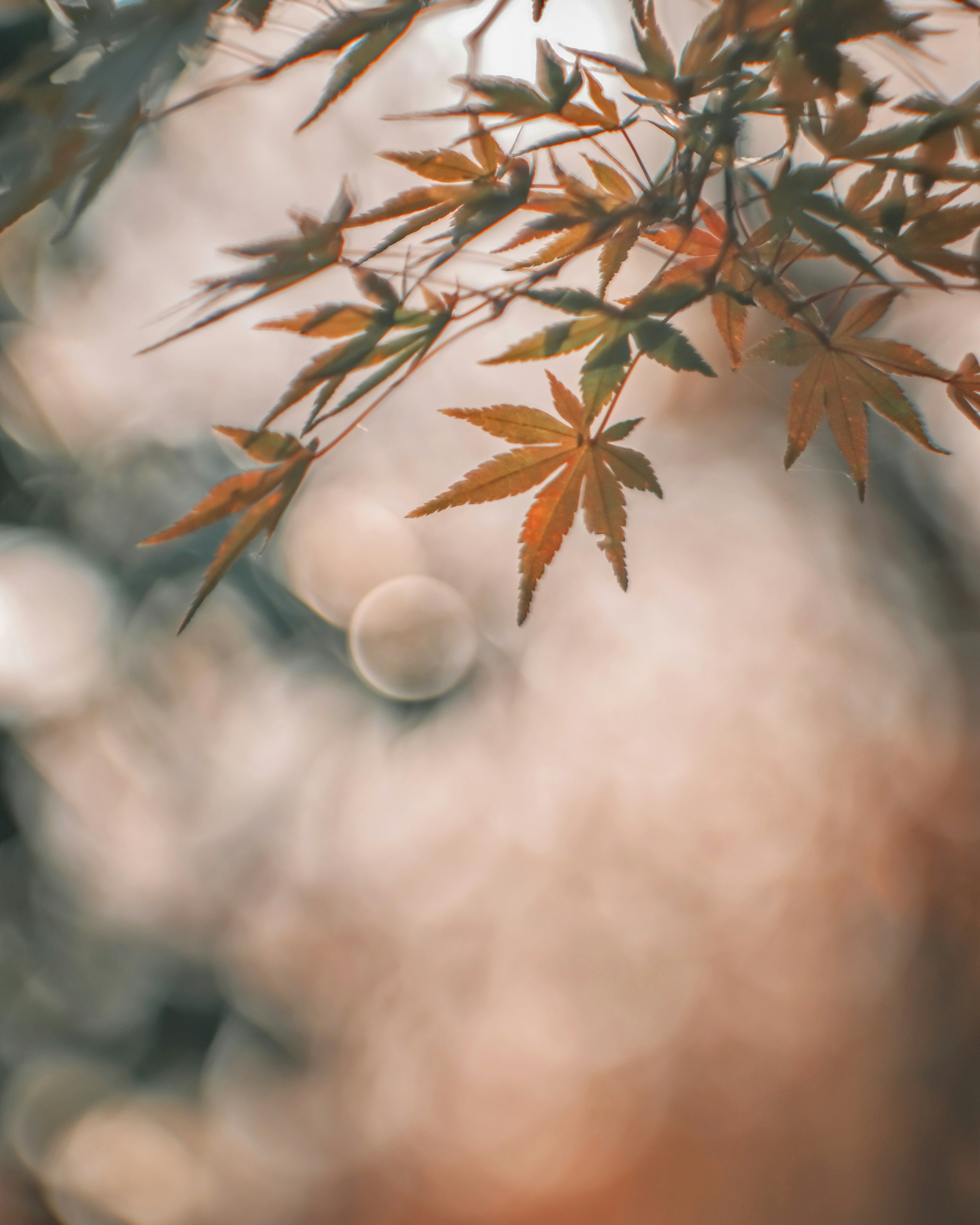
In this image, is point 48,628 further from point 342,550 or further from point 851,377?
point 851,377

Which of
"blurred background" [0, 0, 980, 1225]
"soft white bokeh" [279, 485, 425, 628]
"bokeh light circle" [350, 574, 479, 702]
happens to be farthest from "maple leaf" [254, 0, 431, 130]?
"bokeh light circle" [350, 574, 479, 702]

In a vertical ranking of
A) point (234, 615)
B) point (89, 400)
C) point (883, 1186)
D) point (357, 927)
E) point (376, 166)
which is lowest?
point (883, 1186)

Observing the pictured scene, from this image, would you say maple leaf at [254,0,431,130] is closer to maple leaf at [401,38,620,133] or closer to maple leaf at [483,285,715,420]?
maple leaf at [401,38,620,133]

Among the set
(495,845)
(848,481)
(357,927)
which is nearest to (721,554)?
(848,481)

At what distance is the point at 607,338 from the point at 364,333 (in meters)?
0.14

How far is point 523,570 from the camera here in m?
0.42

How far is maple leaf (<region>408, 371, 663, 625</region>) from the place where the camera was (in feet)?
1.41

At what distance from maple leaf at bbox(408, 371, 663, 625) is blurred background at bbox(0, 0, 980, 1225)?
173 cm

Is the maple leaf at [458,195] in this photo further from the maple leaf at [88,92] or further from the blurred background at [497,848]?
the blurred background at [497,848]

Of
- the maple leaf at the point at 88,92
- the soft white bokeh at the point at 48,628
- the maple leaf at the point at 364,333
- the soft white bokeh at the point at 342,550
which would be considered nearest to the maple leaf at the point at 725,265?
the maple leaf at the point at 364,333

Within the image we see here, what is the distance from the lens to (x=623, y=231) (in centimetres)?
43

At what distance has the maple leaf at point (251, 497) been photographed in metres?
0.40

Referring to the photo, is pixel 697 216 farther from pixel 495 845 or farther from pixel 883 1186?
pixel 883 1186

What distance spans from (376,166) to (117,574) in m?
1.36
